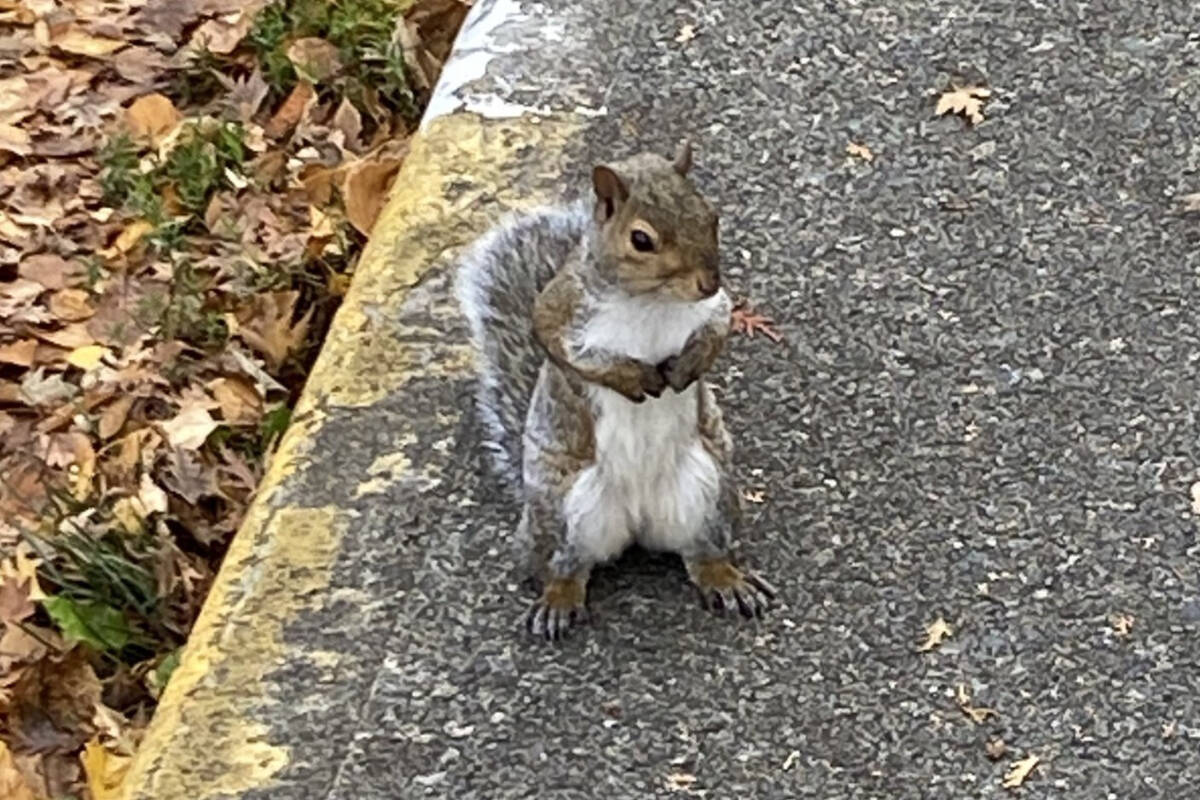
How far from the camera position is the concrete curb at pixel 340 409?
2725 mm

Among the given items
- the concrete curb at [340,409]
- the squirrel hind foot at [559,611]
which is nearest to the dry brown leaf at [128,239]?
the concrete curb at [340,409]

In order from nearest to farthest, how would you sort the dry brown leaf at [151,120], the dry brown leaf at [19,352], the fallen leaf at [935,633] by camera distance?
the fallen leaf at [935,633] → the dry brown leaf at [19,352] → the dry brown leaf at [151,120]

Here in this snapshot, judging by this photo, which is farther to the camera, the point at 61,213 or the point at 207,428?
the point at 61,213

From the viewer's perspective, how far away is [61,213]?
4.39 metres

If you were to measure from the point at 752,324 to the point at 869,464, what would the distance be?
331 millimetres

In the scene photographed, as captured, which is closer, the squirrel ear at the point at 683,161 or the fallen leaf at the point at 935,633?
the squirrel ear at the point at 683,161

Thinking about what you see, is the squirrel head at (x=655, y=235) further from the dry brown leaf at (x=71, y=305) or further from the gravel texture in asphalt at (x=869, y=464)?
the dry brown leaf at (x=71, y=305)

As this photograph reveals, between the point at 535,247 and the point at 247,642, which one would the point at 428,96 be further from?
the point at 247,642

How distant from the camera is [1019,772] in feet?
8.79

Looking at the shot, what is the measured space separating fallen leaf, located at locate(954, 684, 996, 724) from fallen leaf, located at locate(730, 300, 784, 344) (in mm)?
692

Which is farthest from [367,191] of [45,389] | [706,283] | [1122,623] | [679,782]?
[1122,623]

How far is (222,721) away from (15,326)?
163 cm

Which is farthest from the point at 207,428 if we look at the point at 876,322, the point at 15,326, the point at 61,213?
the point at 876,322

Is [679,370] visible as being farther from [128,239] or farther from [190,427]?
[128,239]
